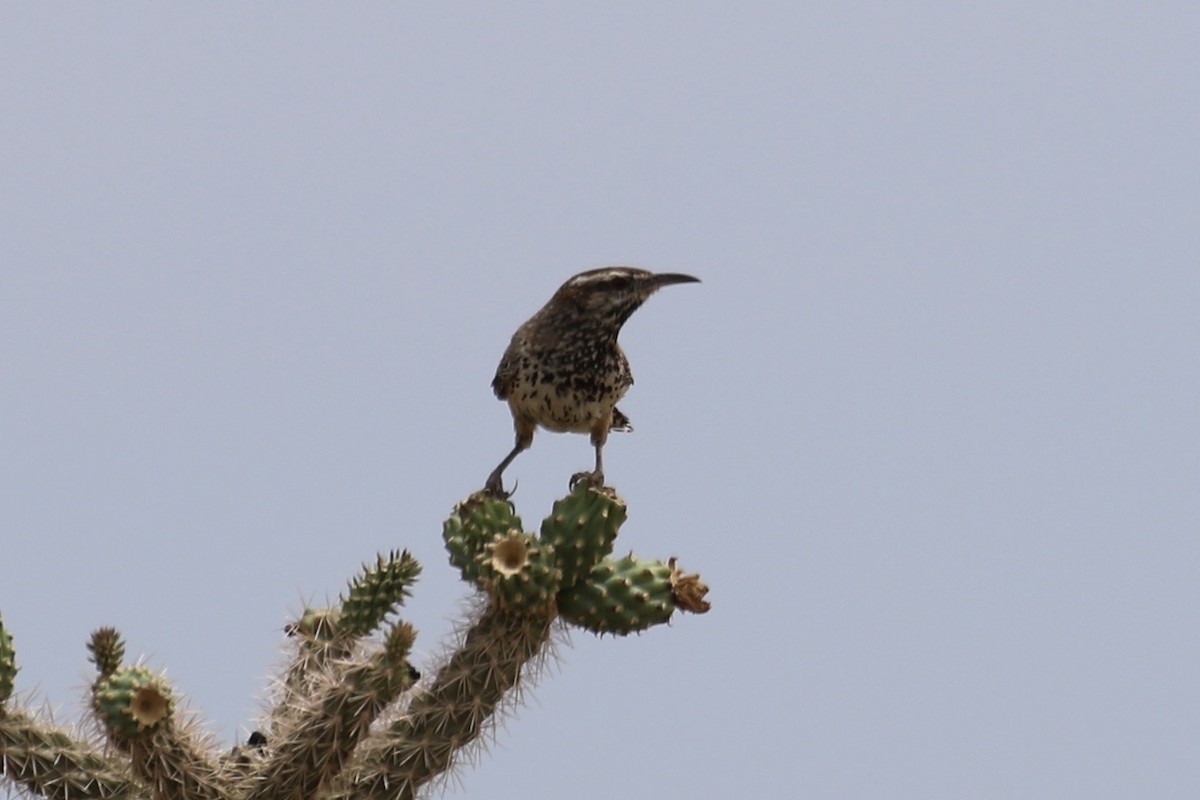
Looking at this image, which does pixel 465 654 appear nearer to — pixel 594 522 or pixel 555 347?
pixel 594 522

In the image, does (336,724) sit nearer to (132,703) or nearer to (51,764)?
(132,703)

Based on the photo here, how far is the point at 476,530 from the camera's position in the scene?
444 centimetres

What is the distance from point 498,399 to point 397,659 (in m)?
2.40

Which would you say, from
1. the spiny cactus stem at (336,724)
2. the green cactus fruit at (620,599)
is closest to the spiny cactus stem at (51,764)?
the spiny cactus stem at (336,724)

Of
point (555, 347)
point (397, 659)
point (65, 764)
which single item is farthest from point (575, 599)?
point (555, 347)

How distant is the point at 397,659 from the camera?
4.30 metres

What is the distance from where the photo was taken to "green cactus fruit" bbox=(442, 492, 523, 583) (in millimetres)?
4430

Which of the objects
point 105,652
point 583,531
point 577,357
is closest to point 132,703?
point 105,652

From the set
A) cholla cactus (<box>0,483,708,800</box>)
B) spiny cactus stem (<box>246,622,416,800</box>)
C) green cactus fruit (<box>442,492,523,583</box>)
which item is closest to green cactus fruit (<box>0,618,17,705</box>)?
cholla cactus (<box>0,483,708,800</box>)

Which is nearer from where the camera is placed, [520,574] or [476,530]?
[520,574]

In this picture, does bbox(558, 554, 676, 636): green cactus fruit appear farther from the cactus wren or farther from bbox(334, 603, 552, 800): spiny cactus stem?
the cactus wren

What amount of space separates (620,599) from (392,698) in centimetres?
67

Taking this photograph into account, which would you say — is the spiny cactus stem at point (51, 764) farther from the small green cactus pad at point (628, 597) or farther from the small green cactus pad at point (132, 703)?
the small green cactus pad at point (628, 597)

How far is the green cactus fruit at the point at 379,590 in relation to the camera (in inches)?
190
